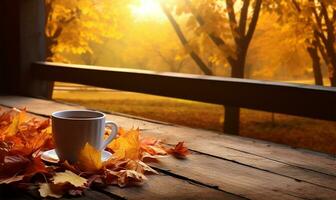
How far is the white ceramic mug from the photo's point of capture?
1.15 m

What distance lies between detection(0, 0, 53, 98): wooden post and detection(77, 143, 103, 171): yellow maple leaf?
2.22m

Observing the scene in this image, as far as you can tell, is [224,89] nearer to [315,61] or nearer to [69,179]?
[69,179]

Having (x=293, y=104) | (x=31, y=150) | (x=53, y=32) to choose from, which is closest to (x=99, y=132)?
(x=31, y=150)

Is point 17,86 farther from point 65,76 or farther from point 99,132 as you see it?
point 99,132

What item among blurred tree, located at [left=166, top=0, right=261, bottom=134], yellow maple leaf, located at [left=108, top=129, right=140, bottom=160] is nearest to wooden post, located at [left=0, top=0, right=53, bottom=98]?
yellow maple leaf, located at [left=108, top=129, right=140, bottom=160]

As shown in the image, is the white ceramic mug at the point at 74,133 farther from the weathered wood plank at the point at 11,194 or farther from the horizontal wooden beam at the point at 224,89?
the horizontal wooden beam at the point at 224,89

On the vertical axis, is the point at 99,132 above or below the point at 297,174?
above

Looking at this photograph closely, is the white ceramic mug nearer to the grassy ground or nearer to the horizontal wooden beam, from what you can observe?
the horizontal wooden beam

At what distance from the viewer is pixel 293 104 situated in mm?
1817

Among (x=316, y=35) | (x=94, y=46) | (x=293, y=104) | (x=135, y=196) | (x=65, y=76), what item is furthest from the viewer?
(x=94, y=46)

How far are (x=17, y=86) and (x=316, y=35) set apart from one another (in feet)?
21.0

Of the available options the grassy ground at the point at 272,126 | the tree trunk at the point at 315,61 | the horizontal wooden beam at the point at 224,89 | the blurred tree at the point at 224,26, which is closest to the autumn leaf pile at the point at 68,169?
the horizontal wooden beam at the point at 224,89

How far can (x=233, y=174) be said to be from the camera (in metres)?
1.28

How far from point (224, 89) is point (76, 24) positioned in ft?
29.4
